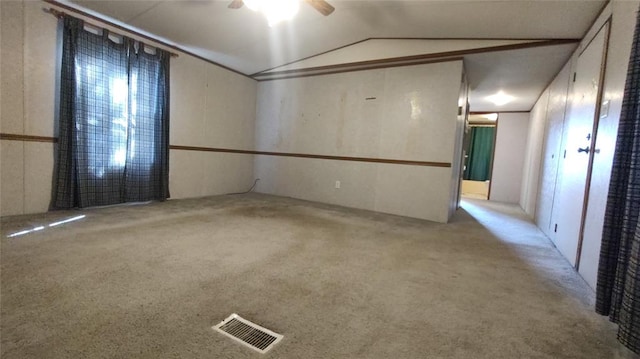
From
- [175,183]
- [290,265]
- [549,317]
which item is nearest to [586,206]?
[549,317]

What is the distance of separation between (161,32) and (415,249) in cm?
414

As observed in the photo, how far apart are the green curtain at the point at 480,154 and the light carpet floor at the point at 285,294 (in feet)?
19.6

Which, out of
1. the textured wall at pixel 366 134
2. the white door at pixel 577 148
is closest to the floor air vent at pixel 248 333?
the white door at pixel 577 148

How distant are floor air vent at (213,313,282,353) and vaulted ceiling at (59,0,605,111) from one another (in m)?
3.21

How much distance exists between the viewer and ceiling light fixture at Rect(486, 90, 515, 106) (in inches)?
218

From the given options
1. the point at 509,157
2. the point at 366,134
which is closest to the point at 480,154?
the point at 509,157

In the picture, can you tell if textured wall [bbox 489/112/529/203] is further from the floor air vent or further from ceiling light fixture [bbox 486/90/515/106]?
the floor air vent

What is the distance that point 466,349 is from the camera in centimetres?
126

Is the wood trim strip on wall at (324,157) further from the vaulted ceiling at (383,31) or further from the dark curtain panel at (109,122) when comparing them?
the vaulted ceiling at (383,31)

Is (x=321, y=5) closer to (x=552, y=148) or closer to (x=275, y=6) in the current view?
(x=275, y=6)

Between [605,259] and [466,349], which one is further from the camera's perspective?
[605,259]

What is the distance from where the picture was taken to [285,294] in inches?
65.9

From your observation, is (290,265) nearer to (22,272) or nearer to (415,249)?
(415,249)

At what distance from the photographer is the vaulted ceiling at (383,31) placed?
114 inches
